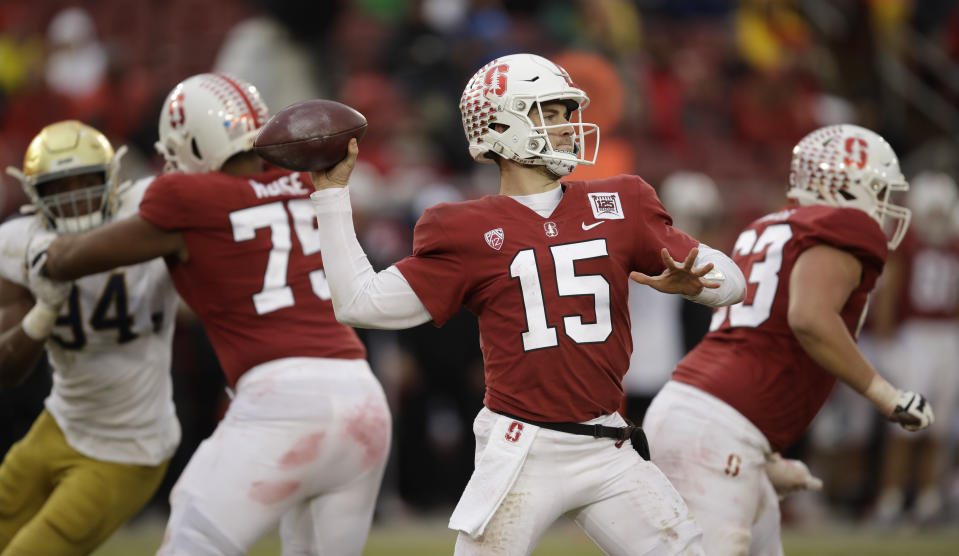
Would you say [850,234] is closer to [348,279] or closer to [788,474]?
[788,474]

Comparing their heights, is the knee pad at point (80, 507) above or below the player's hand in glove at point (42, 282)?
below

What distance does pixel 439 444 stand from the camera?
832cm

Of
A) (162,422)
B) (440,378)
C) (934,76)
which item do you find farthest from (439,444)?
(934,76)

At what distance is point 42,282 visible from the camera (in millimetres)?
4059

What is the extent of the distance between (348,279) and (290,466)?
2.58 ft

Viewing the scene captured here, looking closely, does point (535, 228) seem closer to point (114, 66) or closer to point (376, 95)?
point (376, 95)

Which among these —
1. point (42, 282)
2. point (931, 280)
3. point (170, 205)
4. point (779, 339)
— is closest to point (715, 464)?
point (779, 339)

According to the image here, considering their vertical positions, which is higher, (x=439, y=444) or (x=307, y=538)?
(x=307, y=538)

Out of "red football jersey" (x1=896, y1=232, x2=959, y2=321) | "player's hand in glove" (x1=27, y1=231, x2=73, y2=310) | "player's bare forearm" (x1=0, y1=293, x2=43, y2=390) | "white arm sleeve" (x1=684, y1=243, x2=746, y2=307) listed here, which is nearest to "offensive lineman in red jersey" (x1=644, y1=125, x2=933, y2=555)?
"white arm sleeve" (x1=684, y1=243, x2=746, y2=307)

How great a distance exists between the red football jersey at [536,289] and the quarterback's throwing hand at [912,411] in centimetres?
98

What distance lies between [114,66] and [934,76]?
24.7ft

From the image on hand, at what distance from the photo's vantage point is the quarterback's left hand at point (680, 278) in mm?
3307

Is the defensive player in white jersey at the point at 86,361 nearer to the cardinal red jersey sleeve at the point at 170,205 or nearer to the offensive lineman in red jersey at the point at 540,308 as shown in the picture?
the cardinal red jersey sleeve at the point at 170,205

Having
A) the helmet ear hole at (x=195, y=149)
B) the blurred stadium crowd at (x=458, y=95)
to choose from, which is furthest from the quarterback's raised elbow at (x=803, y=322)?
the blurred stadium crowd at (x=458, y=95)
